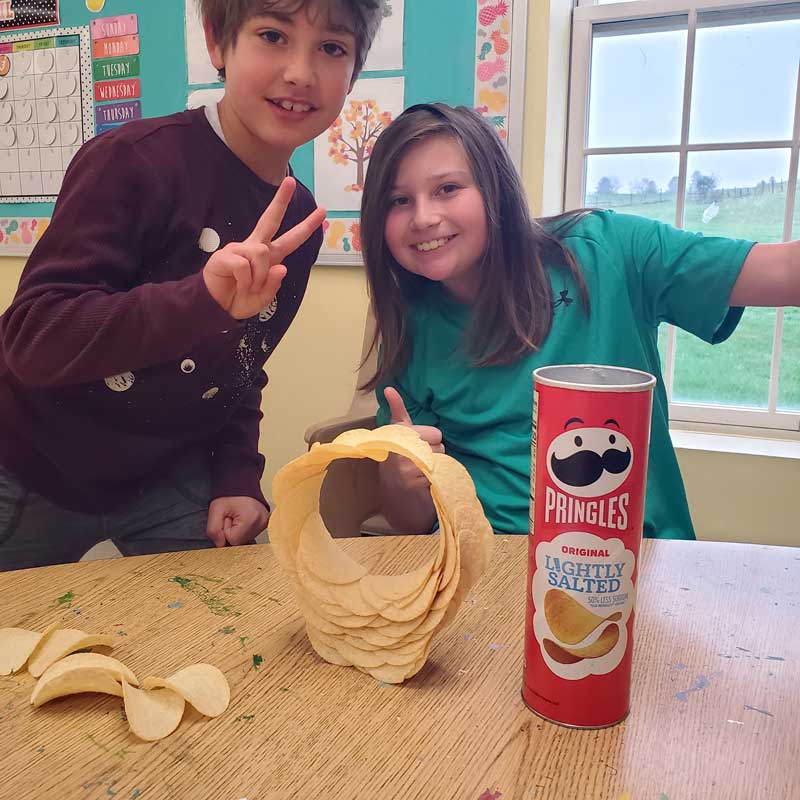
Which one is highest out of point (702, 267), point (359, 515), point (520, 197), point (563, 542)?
point (520, 197)

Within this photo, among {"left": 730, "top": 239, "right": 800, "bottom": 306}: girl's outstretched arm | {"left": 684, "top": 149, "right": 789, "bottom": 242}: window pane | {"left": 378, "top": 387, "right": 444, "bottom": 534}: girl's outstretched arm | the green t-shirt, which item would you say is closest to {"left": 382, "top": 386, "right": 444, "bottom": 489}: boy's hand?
{"left": 378, "top": 387, "right": 444, "bottom": 534}: girl's outstretched arm

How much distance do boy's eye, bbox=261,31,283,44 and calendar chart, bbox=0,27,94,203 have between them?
1.67 metres

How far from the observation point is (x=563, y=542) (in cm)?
46

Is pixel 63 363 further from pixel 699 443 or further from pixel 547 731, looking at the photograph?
pixel 699 443

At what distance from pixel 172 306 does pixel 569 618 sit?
503 millimetres

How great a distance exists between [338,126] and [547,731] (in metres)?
1.90

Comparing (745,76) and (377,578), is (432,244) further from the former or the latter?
(745,76)

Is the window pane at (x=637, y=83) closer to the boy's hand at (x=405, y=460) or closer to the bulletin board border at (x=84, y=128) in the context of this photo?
the boy's hand at (x=405, y=460)

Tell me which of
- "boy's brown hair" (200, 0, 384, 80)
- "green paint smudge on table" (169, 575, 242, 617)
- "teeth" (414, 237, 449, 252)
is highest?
"boy's brown hair" (200, 0, 384, 80)

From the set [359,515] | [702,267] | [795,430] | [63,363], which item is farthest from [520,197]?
[795,430]

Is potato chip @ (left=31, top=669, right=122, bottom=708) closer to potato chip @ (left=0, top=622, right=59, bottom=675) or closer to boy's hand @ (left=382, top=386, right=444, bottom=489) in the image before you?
potato chip @ (left=0, top=622, right=59, bottom=675)

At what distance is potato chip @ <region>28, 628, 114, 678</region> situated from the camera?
0.56m

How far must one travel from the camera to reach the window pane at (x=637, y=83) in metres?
1.97

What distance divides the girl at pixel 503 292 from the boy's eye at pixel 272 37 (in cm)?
27
